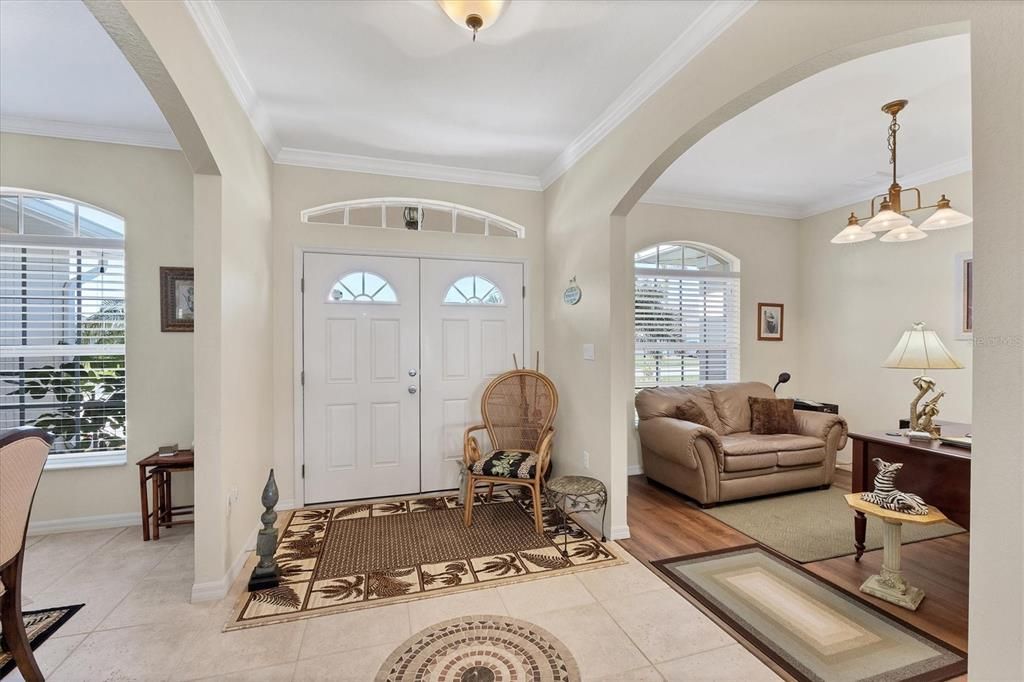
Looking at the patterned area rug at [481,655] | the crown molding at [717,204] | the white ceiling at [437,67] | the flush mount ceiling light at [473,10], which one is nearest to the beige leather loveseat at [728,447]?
the crown molding at [717,204]

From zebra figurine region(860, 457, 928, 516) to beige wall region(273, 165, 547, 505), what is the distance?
247 cm

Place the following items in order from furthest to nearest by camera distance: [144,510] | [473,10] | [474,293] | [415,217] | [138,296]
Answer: [474,293]
[415,217]
[138,296]
[144,510]
[473,10]

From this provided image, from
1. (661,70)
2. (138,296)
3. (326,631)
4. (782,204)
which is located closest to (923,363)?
(661,70)

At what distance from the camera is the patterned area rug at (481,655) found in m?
1.79

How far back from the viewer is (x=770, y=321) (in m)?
5.05

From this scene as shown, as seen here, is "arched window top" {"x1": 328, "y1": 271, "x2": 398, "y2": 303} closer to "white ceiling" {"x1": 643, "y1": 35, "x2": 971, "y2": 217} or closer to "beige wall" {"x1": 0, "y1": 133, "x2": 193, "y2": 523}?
"beige wall" {"x1": 0, "y1": 133, "x2": 193, "y2": 523}

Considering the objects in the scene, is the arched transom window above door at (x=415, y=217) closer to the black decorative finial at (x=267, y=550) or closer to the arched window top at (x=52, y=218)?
the arched window top at (x=52, y=218)

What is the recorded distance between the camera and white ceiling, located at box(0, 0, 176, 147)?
2.08 meters

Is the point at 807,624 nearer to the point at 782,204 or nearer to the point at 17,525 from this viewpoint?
the point at 17,525

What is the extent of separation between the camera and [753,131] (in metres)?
3.22

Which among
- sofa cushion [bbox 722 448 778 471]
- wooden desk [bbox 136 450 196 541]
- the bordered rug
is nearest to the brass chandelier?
sofa cushion [bbox 722 448 778 471]

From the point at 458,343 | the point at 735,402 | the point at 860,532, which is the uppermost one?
the point at 458,343

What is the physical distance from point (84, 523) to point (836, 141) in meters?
6.11

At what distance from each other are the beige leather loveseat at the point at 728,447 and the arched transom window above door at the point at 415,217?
211cm
